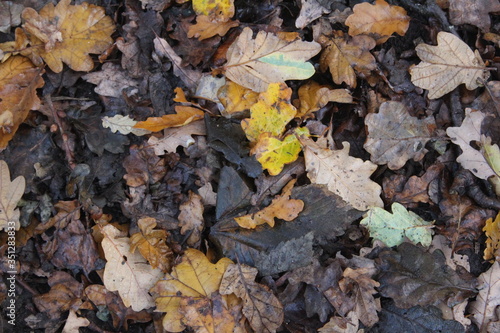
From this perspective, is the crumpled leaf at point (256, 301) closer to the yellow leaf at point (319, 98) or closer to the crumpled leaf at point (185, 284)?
the crumpled leaf at point (185, 284)

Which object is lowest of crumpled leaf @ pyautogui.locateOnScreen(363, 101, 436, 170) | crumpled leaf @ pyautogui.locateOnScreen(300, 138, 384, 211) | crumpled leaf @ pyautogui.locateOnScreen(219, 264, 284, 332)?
crumpled leaf @ pyautogui.locateOnScreen(219, 264, 284, 332)

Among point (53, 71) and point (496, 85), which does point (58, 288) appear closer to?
point (53, 71)

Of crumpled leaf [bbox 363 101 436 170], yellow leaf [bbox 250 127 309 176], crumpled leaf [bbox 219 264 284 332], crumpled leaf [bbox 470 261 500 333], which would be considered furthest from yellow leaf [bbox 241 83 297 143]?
crumpled leaf [bbox 470 261 500 333]

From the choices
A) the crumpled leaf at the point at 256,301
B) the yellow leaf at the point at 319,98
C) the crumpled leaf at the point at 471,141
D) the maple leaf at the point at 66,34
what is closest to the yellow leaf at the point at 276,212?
the crumpled leaf at the point at 256,301

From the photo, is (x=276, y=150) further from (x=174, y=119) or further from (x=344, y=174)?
(x=174, y=119)

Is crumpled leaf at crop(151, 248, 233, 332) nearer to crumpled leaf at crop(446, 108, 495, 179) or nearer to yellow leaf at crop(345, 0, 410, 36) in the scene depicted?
crumpled leaf at crop(446, 108, 495, 179)

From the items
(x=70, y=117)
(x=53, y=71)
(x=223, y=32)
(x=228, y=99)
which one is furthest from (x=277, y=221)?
(x=53, y=71)
